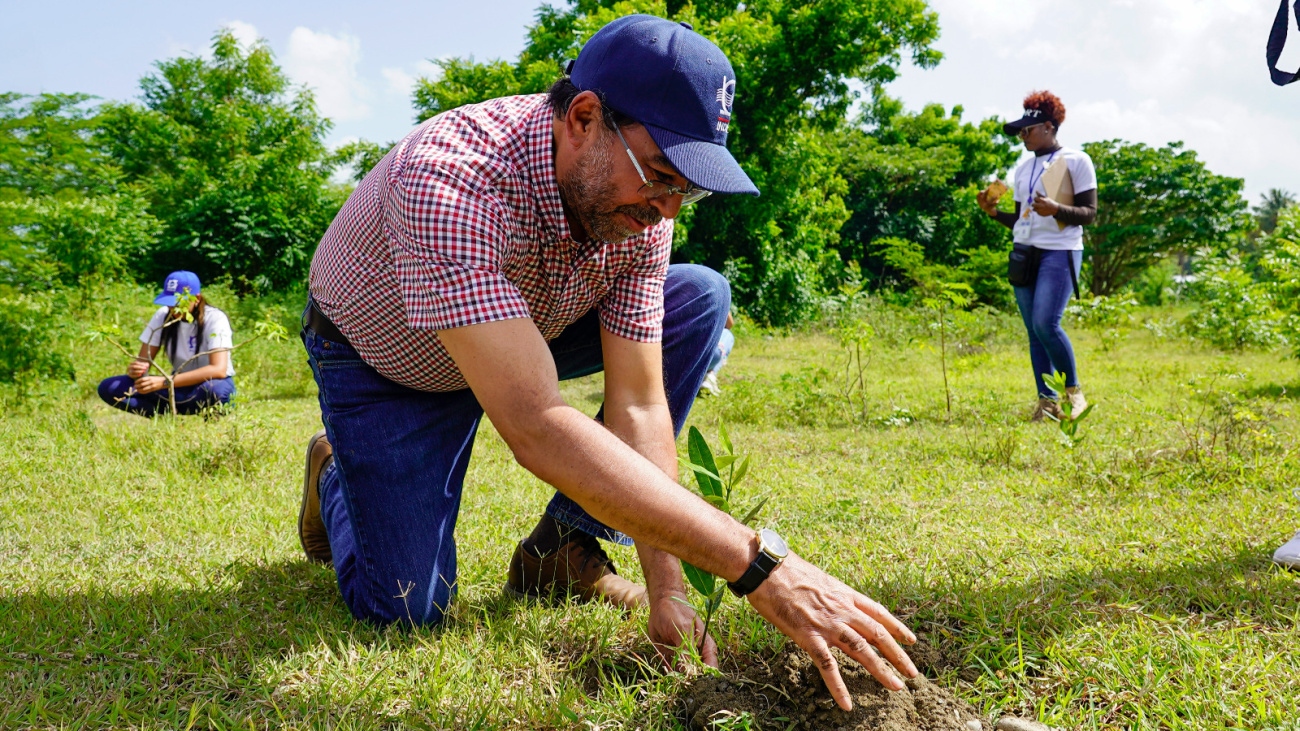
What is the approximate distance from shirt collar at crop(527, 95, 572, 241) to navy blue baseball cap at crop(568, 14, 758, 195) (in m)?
0.15

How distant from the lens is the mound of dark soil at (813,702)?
5.35 ft

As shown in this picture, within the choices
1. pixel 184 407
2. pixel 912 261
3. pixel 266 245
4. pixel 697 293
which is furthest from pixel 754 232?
pixel 697 293

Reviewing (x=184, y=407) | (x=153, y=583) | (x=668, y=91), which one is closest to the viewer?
(x=668, y=91)

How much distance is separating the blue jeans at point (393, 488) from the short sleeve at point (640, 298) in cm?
53

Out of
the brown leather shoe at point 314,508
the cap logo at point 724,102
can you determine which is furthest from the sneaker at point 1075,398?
the brown leather shoe at point 314,508

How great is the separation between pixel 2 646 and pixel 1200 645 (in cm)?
297

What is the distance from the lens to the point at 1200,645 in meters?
1.89

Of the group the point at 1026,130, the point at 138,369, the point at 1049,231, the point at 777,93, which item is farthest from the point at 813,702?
the point at 777,93

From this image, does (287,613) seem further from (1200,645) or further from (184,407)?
(184,407)

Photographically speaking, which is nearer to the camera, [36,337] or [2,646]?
[2,646]

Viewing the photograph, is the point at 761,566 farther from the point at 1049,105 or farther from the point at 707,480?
the point at 1049,105

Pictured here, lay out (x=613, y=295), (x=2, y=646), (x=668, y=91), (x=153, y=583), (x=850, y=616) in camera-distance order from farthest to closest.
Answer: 1. (x=153, y=583)
2. (x=613, y=295)
3. (x=2, y=646)
4. (x=668, y=91)
5. (x=850, y=616)

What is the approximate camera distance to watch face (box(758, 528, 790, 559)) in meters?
1.56

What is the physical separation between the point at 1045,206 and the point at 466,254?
14.4ft
